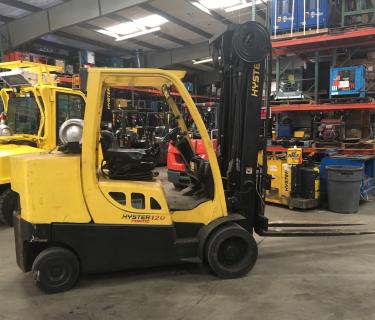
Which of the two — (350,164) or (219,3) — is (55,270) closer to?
(350,164)

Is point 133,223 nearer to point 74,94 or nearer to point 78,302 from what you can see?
point 78,302

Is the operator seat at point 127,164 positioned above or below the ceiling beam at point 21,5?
below

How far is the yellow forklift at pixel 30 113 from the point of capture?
6.15 meters

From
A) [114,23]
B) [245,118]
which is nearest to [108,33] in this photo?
[114,23]

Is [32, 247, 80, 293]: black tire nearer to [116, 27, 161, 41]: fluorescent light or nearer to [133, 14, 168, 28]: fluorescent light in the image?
[133, 14, 168, 28]: fluorescent light

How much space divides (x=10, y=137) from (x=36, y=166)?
383cm

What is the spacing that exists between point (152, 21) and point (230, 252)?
12045 millimetres

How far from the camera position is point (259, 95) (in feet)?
14.0

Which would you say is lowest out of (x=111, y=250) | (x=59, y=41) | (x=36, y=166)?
(x=111, y=250)

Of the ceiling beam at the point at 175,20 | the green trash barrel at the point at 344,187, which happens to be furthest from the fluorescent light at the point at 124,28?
the green trash barrel at the point at 344,187

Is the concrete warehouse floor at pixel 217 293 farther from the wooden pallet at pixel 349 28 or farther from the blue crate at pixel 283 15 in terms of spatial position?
the blue crate at pixel 283 15

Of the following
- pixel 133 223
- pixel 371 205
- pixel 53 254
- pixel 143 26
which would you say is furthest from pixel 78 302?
pixel 143 26

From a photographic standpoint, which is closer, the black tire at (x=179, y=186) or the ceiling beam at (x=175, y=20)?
the black tire at (x=179, y=186)

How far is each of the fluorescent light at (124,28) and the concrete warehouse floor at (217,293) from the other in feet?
37.4
